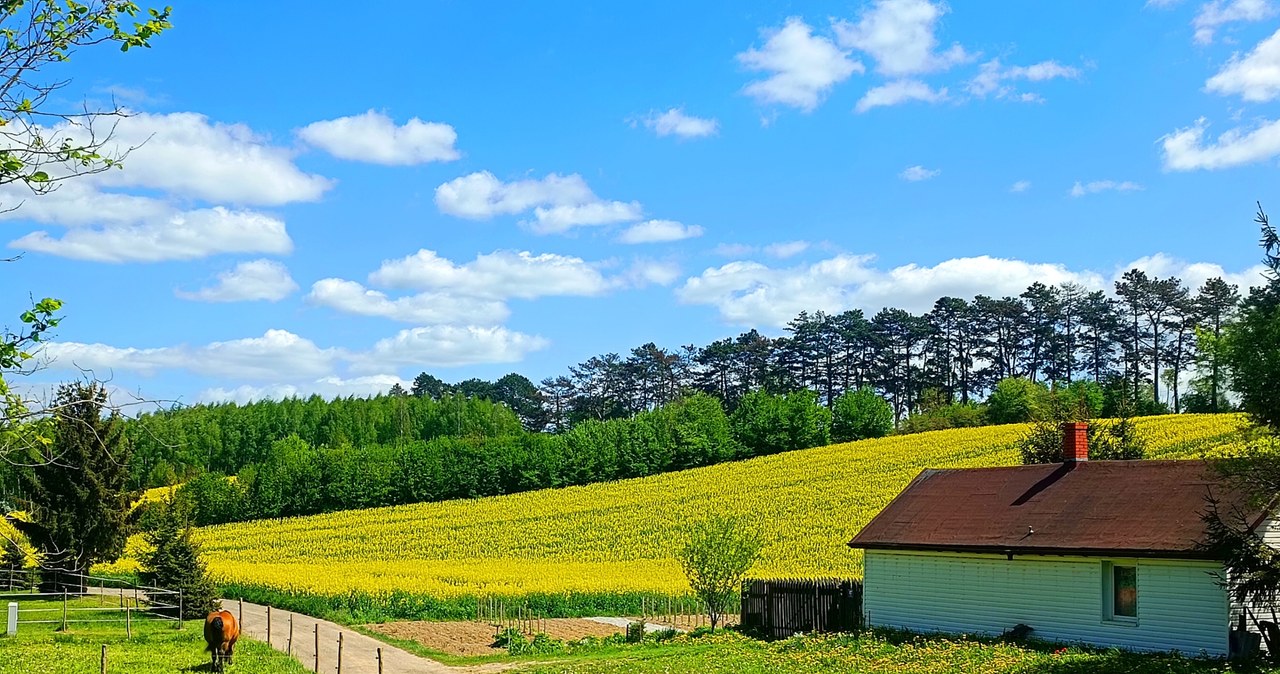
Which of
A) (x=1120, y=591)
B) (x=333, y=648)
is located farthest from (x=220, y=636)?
(x=1120, y=591)

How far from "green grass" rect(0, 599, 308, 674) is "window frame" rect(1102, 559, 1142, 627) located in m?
18.8

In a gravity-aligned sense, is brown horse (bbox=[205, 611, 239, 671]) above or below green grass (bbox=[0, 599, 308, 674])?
above

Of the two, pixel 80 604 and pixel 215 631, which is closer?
pixel 215 631

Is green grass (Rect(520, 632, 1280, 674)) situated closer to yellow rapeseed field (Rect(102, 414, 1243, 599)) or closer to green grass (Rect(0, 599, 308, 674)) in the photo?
green grass (Rect(0, 599, 308, 674))

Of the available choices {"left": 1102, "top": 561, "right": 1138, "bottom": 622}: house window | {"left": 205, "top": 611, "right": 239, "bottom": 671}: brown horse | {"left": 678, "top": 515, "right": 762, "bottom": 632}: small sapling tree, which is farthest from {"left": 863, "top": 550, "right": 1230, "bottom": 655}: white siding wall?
{"left": 205, "top": 611, "right": 239, "bottom": 671}: brown horse

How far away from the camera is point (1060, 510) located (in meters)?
28.1

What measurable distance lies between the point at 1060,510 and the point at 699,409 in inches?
2806

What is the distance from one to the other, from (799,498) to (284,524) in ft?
131

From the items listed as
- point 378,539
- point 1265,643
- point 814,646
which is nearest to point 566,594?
point 814,646

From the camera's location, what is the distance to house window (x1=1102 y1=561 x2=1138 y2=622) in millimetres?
25094

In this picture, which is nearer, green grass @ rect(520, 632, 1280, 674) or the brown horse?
green grass @ rect(520, 632, 1280, 674)

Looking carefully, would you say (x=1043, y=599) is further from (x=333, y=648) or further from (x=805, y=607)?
(x=333, y=648)

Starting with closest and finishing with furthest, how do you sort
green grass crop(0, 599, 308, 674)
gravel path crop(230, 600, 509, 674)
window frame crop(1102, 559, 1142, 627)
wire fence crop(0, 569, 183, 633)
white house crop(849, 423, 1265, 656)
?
1. green grass crop(0, 599, 308, 674)
2. white house crop(849, 423, 1265, 656)
3. window frame crop(1102, 559, 1142, 627)
4. gravel path crop(230, 600, 509, 674)
5. wire fence crop(0, 569, 183, 633)

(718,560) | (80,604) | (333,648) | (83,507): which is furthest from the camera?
(83,507)
